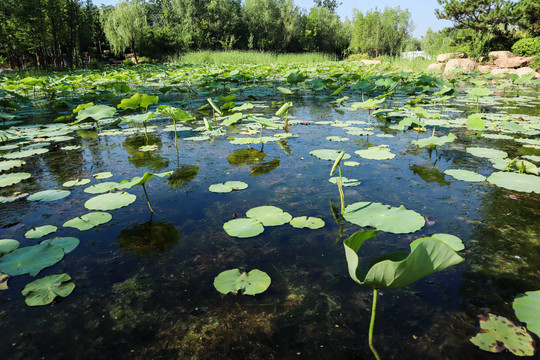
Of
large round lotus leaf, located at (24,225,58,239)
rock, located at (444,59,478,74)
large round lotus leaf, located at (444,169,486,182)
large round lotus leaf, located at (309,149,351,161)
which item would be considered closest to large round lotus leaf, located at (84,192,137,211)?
large round lotus leaf, located at (24,225,58,239)

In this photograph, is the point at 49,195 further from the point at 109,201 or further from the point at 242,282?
the point at 242,282

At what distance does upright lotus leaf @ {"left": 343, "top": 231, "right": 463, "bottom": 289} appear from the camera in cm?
68

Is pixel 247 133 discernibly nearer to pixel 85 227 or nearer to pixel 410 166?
pixel 410 166

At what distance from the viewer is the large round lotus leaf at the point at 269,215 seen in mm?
1517

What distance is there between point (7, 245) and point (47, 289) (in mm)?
Answer: 431

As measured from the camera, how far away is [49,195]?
6.06 feet

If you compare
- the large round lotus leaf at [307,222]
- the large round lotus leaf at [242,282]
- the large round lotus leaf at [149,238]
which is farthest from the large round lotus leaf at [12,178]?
the large round lotus leaf at [307,222]

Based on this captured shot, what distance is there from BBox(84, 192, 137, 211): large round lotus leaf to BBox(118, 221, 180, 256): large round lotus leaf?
8.6 inches

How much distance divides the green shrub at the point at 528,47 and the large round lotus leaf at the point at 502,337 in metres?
14.8

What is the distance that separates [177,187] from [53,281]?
95 centimetres

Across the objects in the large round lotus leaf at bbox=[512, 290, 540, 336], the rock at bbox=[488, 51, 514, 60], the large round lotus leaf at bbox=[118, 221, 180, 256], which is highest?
the rock at bbox=[488, 51, 514, 60]

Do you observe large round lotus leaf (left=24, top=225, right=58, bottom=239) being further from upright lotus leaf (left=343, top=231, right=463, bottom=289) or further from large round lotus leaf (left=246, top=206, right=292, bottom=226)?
upright lotus leaf (left=343, top=231, right=463, bottom=289)

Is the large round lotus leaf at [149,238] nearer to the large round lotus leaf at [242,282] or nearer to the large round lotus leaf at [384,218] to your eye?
the large round lotus leaf at [242,282]

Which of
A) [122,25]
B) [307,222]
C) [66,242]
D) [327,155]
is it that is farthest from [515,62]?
[122,25]
